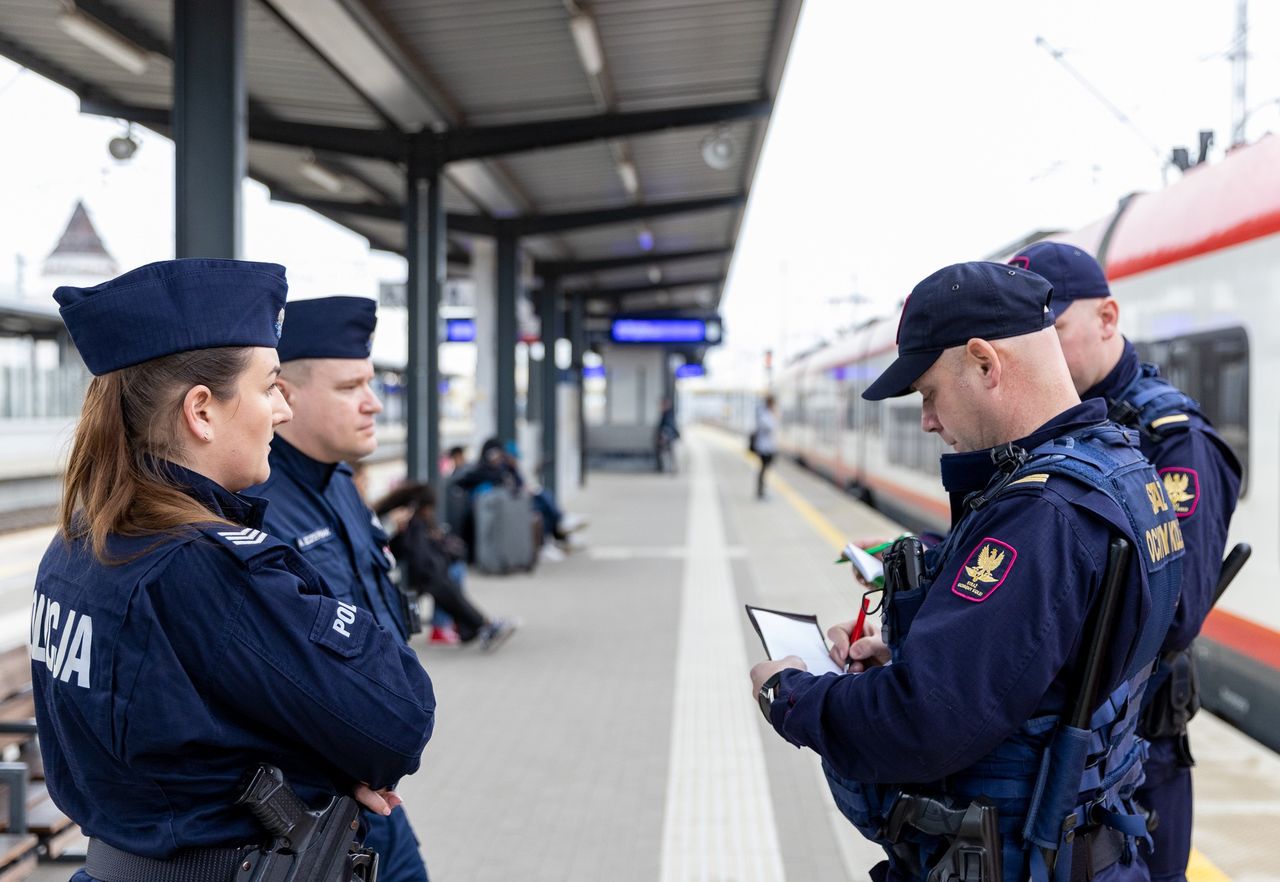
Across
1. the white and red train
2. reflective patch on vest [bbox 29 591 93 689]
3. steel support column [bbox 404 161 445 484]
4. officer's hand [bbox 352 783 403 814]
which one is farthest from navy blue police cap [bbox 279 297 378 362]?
steel support column [bbox 404 161 445 484]

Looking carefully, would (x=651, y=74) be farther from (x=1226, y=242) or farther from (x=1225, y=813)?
(x=1225, y=813)

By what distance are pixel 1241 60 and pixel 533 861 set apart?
7601mm

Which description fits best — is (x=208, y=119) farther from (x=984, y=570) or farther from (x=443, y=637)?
(x=984, y=570)

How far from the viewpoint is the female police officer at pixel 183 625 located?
1.39 m

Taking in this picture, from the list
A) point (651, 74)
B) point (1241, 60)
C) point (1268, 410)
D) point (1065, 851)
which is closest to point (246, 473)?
point (1065, 851)

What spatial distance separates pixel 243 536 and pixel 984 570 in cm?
106

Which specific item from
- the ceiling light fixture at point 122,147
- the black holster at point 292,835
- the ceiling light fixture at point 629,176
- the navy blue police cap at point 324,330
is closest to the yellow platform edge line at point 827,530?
the black holster at point 292,835

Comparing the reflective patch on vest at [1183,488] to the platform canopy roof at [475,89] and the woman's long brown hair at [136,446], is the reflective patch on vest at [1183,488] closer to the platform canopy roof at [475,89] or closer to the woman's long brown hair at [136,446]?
the woman's long brown hair at [136,446]

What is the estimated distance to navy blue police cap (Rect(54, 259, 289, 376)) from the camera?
4.87 ft

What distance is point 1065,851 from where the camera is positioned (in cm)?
171

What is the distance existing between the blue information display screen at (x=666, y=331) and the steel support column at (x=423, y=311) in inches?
567

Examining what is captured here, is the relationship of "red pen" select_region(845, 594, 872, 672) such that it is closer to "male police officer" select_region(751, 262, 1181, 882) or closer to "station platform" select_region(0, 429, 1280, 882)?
"male police officer" select_region(751, 262, 1181, 882)

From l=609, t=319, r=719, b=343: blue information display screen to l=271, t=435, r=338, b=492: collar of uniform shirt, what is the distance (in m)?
20.9

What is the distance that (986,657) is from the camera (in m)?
1.57
